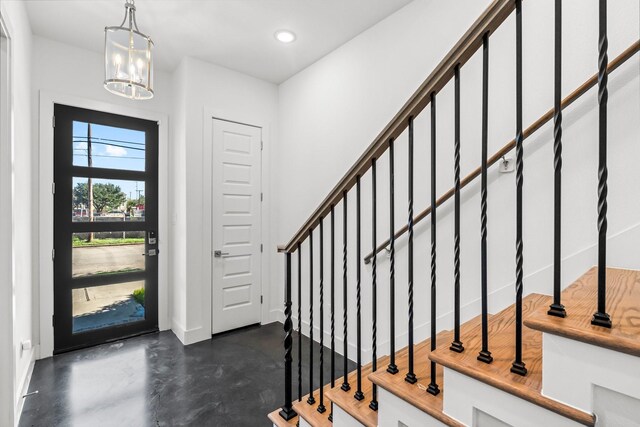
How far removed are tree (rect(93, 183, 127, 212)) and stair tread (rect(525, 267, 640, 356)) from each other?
3.62m

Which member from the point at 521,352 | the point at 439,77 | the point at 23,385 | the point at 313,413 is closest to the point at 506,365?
the point at 521,352

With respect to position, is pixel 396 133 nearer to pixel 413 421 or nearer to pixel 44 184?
pixel 413 421

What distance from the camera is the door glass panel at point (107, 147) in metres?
3.05

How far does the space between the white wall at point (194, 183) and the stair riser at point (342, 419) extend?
7.26ft

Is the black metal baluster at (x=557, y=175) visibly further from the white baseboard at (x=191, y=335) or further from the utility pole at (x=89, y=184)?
the utility pole at (x=89, y=184)

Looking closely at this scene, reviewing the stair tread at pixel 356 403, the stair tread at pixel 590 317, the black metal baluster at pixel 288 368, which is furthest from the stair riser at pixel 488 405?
the black metal baluster at pixel 288 368

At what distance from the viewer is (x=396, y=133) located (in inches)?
48.3

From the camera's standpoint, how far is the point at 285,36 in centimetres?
283

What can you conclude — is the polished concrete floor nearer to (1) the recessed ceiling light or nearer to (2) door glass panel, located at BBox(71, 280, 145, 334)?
(2) door glass panel, located at BBox(71, 280, 145, 334)

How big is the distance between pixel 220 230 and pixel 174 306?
1.02m

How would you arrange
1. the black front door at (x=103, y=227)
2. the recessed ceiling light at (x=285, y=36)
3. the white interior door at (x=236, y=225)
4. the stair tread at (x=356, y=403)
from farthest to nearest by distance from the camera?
the white interior door at (x=236, y=225) → the black front door at (x=103, y=227) → the recessed ceiling light at (x=285, y=36) → the stair tread at (x=356, y=403)

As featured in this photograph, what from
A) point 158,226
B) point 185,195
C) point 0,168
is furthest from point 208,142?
point 0,168

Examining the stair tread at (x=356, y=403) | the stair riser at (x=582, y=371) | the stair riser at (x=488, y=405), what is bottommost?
the stair tread at (x=356, y=403)

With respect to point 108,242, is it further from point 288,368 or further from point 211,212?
point 288,368
